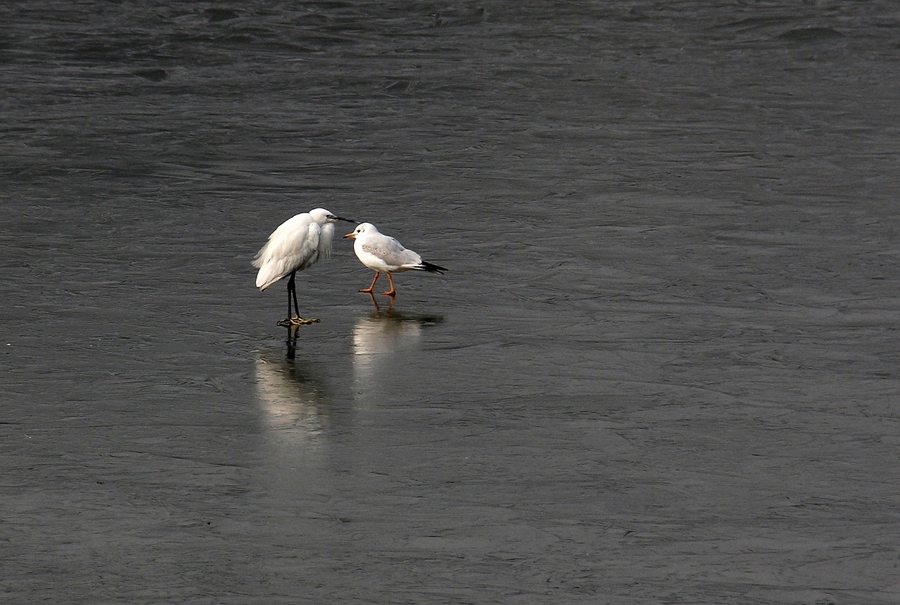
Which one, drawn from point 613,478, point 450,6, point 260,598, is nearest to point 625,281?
point 613,478

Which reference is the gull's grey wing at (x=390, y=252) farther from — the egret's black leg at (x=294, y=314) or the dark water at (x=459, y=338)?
the egret's black leg at (x=294, y=314)

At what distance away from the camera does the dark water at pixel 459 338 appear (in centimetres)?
589

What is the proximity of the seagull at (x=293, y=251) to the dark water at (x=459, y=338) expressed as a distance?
24 cm

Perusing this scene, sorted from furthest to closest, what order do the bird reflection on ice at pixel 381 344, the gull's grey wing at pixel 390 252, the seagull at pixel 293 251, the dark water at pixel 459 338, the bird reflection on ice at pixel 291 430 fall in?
the gull's grey wing at pixel 390 252
the seagull at pixel 293 251
the bird reflection on ice at pixel 381 344
the bird reflection on ice at pixel 291 430
the dark water at pixel 459 338

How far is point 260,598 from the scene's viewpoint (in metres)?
5.48

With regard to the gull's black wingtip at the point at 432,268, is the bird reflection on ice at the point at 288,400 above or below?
below

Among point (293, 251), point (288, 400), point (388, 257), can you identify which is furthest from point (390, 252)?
point (288, 400)

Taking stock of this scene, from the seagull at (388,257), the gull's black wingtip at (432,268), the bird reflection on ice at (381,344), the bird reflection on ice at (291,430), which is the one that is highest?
the seagull at (388,257)

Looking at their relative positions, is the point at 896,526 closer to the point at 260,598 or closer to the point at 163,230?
the point at 260,598

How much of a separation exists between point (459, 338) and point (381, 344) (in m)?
0.47

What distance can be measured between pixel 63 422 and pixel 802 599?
371cm

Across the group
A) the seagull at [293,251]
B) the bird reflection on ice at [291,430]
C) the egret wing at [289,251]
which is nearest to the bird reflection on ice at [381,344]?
the bird reflection on ice at [291,430]

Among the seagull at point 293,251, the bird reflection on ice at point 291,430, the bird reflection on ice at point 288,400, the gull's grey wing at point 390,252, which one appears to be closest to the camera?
the bird reflection on ice at point 291,430

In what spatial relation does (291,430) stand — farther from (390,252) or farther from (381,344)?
(390,252)
